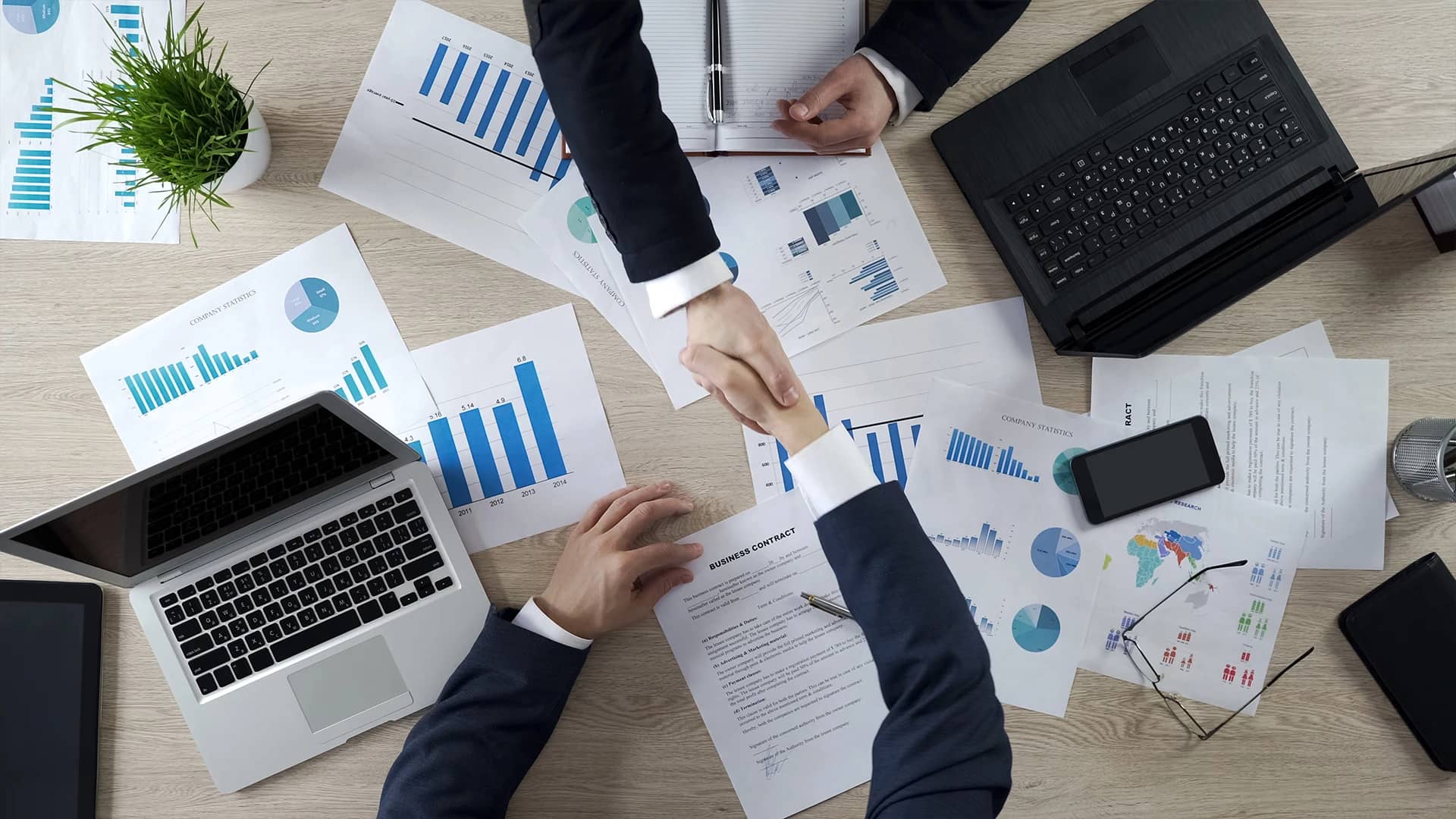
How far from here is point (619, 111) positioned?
875mm

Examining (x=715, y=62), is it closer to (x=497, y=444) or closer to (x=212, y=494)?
(x=497, y=444)

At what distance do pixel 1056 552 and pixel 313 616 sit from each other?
34.3 inches

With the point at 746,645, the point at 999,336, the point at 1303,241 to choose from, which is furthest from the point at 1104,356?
the point at 746,645

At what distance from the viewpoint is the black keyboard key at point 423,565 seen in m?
1.01

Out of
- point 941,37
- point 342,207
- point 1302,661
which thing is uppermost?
point 342,207

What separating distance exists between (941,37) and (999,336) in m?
0.35

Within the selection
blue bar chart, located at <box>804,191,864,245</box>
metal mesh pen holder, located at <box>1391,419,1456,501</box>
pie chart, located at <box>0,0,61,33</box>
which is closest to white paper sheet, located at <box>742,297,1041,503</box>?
blue bar chart, located at <box>804,191,864,245</box>

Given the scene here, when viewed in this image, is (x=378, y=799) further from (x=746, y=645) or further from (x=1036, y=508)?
(x=1036, y=508)

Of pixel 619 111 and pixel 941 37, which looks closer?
pixel 619 111

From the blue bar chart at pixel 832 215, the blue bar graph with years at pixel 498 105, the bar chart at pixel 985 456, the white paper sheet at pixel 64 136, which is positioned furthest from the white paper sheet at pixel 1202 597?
the white paper sheet at pixel 64 136

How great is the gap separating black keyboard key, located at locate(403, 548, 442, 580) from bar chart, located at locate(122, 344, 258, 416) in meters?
0.32

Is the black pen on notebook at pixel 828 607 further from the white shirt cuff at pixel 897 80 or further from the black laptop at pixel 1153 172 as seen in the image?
the white shirt cuff at pixel 897 80

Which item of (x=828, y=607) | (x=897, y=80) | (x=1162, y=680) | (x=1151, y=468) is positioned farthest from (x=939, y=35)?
(x=1162, y=680)

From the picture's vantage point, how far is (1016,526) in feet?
3.43
